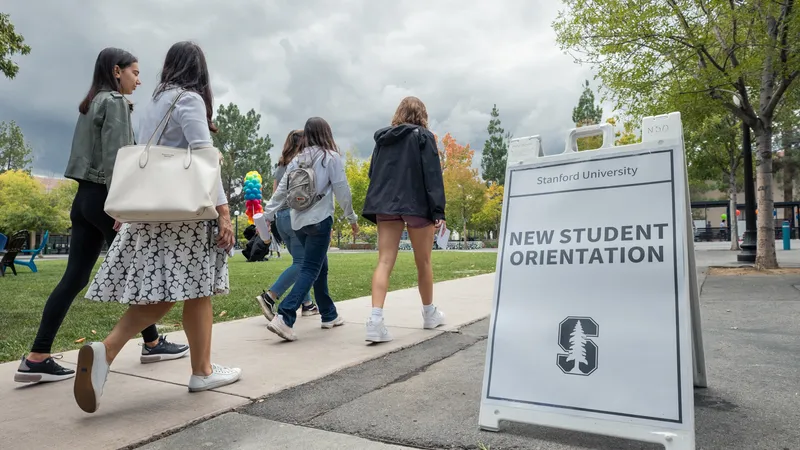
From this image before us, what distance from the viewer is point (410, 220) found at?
450cm

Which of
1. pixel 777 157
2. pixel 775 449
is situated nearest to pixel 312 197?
pixel 775 449

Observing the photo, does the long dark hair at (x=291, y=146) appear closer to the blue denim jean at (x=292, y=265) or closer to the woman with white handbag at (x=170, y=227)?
the blue denim jean at (x=292, y=265)

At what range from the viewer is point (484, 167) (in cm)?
6794

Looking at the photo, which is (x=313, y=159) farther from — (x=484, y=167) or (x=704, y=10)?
(x=484, y=167)

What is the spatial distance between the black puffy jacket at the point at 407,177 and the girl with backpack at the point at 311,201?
16.1 inches

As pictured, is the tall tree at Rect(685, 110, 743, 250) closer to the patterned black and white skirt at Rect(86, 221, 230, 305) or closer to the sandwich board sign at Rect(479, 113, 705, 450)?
the sandwich board sign at Rect(479, 113, 705, 450)

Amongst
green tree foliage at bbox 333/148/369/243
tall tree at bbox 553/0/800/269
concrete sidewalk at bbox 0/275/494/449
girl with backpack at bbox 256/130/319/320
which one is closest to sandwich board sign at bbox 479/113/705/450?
concrete sidewalk at bbox 0/275/494/449

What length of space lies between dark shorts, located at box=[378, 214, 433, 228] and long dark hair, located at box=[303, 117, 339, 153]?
877 millimetres

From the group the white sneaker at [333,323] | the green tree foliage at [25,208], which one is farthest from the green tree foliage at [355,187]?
the white sneaker at [333,323]

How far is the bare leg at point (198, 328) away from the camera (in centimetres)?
288

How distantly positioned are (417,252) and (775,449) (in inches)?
115

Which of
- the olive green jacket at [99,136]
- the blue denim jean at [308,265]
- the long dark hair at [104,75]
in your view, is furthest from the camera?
the blue denim jean at [308,265]

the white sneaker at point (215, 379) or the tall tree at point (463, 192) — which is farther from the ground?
the tall tree at point (463, 192)

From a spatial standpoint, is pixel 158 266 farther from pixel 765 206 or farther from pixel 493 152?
pixel 493 152
